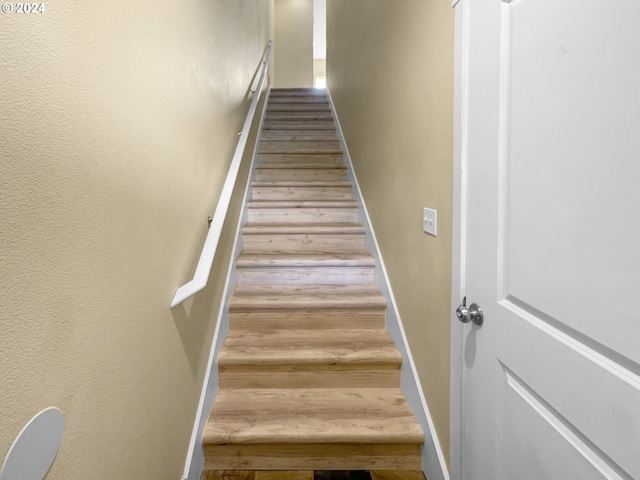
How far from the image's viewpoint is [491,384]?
3.11 feet

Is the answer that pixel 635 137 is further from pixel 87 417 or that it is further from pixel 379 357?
pixel 379 357

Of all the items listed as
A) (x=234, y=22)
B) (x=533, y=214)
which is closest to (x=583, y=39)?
(x=533, y=214)

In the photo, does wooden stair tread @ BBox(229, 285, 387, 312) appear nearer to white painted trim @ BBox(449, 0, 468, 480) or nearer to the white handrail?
the white handrail

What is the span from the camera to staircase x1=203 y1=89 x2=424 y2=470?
1.40 metres

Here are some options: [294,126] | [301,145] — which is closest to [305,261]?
[301,145]

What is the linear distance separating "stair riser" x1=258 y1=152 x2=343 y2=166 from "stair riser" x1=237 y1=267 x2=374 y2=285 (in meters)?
1.45

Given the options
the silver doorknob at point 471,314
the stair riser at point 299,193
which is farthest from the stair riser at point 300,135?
the silver doorknob at point 471,314

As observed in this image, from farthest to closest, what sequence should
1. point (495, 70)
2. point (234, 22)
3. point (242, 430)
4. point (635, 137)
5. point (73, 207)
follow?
point (234, 22), point (242, 430), point (495, 70), point (73, 207), point (635, 137)

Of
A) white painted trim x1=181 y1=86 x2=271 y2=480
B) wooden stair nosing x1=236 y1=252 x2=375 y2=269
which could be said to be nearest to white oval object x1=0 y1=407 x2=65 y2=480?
white painted trim x1=181 y1=86 x2=271 y2=480

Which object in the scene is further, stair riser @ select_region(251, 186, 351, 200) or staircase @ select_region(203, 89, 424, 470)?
stair riser @ select_region(251, 186, 351, 200)

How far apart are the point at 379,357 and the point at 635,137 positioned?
53.0 inches

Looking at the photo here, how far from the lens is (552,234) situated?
0.71m

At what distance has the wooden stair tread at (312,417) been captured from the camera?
138cm

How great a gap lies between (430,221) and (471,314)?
1.40 ft
